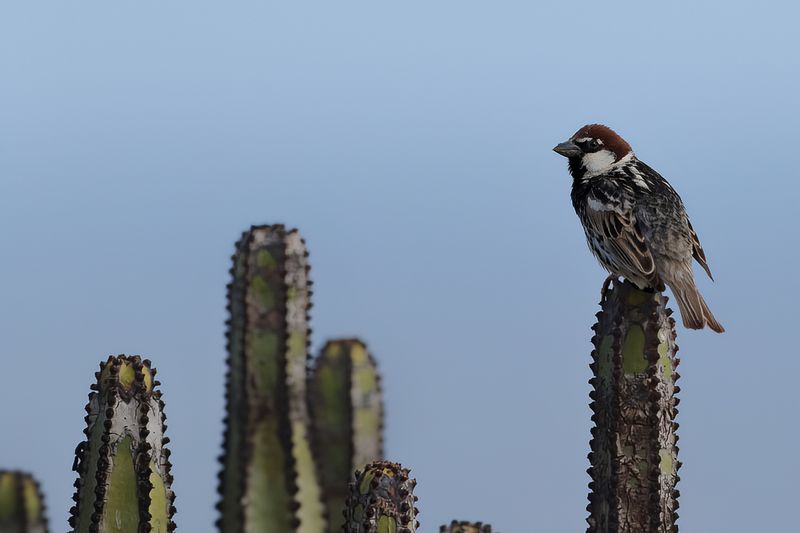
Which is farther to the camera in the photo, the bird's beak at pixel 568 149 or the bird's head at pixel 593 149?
the bird's beak at pixel 568 149

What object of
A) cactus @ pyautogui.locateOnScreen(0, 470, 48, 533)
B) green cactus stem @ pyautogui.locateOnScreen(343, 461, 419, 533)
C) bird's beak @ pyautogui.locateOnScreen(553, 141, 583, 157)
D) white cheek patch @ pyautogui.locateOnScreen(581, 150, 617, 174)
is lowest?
green cactus stem @ pyautogui.locateOnScreen(343, 461, 419, 533)

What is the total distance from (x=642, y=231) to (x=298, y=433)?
119 inches

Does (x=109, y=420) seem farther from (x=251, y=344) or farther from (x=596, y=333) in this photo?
(x=596, y=333)

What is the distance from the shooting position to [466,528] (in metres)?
7.52

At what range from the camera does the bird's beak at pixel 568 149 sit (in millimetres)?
9469

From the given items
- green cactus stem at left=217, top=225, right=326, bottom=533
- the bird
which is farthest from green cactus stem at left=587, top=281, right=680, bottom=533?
green cactus stem at left=217, top=225, right=326, bottom=533

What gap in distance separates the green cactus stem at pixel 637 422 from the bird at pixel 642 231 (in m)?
0.62

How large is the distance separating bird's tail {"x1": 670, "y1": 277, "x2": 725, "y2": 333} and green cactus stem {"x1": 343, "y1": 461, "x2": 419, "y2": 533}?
2.35 metres

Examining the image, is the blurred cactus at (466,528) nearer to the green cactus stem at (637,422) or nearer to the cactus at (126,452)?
the green cactus stem at (637,422)

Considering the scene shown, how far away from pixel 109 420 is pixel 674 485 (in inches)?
130

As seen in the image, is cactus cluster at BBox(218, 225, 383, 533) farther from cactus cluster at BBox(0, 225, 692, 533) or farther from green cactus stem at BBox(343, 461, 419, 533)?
green cactus stem at BBox(343, 461, 419, 533)

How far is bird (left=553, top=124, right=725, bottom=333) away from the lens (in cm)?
789

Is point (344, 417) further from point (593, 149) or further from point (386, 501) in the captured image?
point (386, 501)

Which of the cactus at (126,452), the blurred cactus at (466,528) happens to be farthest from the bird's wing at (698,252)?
the cactus at (126,452)
